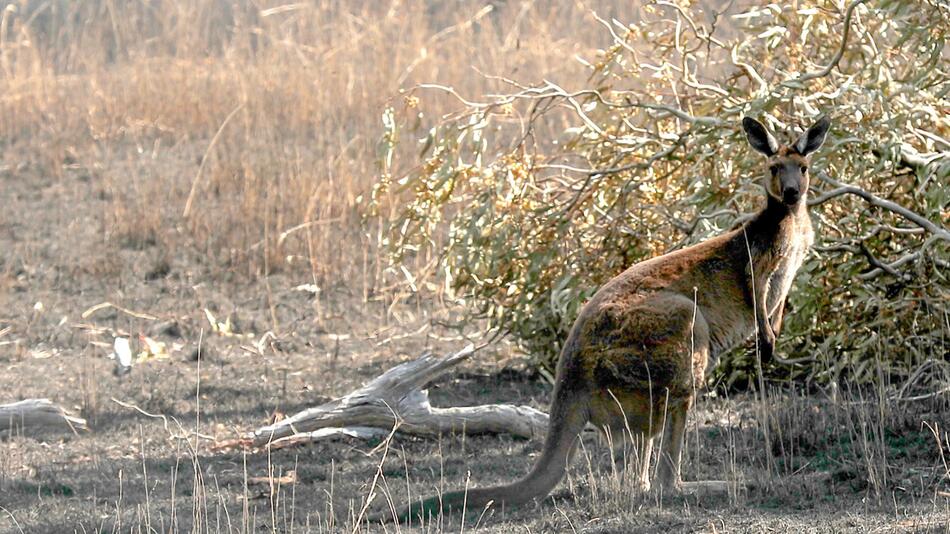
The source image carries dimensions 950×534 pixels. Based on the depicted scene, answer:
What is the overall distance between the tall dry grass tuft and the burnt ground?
45 centimetres

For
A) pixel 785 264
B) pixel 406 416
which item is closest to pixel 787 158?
pixel 785 264

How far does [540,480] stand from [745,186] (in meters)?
2.49

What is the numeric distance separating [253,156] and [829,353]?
6859 millimetres

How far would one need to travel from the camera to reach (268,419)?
7.59 m

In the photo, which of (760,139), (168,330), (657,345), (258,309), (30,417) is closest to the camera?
(657,345)

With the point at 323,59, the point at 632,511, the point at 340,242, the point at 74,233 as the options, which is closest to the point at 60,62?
the point at 323,59

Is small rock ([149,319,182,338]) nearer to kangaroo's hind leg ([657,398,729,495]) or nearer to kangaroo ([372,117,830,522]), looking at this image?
kangaroo ([372,117,830,522])

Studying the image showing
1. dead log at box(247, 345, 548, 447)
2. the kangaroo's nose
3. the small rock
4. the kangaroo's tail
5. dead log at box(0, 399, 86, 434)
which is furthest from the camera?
the small rock

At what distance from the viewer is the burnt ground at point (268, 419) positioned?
5340mm

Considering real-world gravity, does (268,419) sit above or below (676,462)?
below

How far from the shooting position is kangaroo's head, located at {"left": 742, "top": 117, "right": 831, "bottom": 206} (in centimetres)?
591

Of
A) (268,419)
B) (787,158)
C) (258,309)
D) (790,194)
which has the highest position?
(787,158)

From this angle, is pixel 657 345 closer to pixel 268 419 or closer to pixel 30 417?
pixel 268 419

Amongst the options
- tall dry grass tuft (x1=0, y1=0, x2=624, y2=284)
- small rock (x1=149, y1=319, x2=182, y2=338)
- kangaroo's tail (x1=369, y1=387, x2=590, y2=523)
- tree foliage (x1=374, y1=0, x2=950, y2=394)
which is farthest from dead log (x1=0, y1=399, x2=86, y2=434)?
tall dry grass tuft (x1=0, y1=0, x2=624, y2=284)
